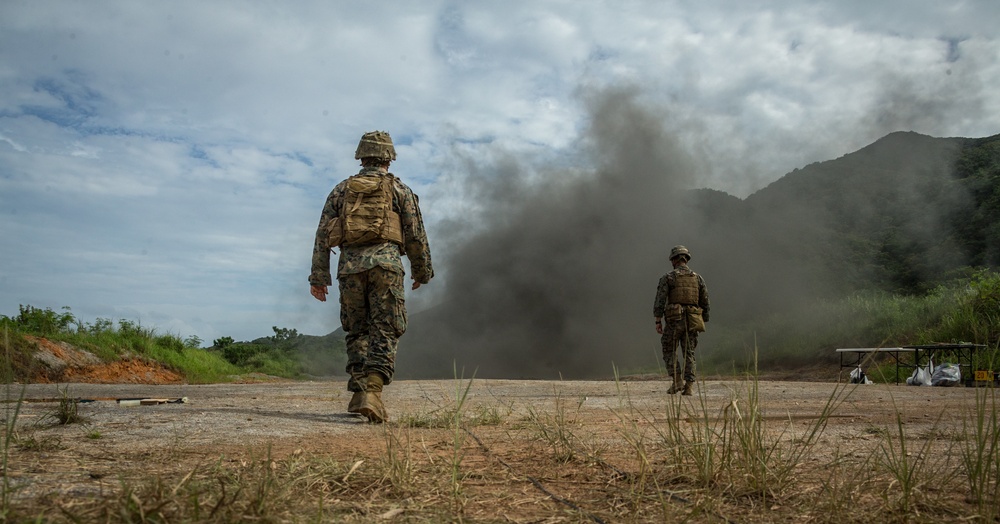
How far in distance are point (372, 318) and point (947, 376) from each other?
12267mm

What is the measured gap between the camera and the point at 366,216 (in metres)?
5.94

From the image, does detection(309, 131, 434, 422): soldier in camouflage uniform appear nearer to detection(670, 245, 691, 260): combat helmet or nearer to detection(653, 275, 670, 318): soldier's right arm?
detection(653, 275, 670, 318): soldier's right arm

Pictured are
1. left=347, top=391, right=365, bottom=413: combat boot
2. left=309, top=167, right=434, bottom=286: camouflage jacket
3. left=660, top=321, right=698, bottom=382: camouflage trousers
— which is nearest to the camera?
left=347, top=391, right=365, bottom=413: combat boot

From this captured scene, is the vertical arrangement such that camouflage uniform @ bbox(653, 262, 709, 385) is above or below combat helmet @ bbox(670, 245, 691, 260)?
below

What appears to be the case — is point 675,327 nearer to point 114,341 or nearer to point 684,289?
point 684,289

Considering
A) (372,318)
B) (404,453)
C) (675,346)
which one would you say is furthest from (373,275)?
(675,346)

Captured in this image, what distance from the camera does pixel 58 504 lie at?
78.9 inches

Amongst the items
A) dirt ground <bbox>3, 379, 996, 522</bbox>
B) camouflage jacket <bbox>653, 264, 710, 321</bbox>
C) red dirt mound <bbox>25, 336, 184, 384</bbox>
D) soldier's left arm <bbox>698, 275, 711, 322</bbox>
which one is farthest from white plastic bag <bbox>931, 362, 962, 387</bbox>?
red dirt mound <bbox>25, 336, 184, 384</bbox>

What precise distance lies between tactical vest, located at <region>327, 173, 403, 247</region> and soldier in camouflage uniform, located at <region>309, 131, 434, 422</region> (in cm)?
2

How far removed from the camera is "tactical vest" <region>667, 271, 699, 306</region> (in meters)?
10.8

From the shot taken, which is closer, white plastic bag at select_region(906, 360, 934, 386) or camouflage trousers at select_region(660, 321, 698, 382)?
camouflage trousers at select_region(660, 321, 698, 382)

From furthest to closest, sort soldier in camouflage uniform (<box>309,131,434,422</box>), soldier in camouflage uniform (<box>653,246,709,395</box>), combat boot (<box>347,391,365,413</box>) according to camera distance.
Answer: soldier in camouflage uniform (<box>653,246,709,395</box>), soldier in camouflage uniform (<box>309,131,434,422</box>), combat boot (<box>347,391,365,413</box>)

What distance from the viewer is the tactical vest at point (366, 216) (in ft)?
19.4

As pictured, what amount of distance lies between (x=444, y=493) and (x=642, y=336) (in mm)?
34744
